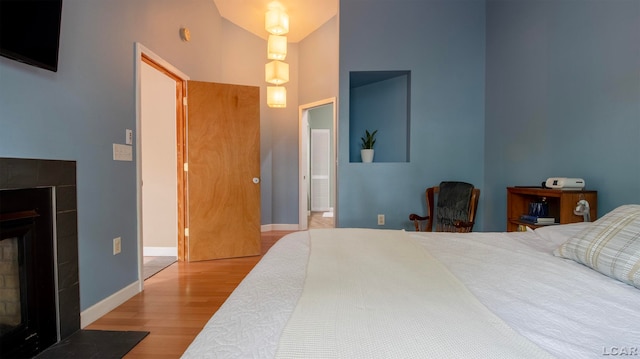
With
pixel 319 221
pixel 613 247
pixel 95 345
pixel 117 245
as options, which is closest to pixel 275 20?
pixel 117 245

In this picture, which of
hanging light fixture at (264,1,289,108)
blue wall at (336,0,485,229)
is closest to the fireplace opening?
blue wall at (336,0,485,229)

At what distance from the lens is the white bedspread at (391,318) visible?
1.87 feet

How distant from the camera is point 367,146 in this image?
358 cm

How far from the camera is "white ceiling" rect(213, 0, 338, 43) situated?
3928mm

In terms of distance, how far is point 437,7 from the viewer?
10.7 ft

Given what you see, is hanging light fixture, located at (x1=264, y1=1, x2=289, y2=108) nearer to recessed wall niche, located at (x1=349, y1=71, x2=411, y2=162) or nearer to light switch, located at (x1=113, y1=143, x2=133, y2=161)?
recessed wall niche, located at (x1=349, y1=71, x2=411, y2=162)

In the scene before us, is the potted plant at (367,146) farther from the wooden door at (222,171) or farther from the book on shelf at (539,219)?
the book on shelf at (539,219)

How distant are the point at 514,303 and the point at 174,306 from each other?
2224mm

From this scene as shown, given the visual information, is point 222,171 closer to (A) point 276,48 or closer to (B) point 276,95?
(B) point 276,95

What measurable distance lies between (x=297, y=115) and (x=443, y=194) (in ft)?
9.12

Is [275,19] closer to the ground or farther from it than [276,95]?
farther from it

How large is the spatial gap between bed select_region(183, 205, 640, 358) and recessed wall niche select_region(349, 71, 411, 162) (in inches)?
94.1

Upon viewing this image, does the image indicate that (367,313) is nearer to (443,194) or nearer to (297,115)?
(443,194)

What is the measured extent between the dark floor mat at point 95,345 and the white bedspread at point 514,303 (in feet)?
3.91
